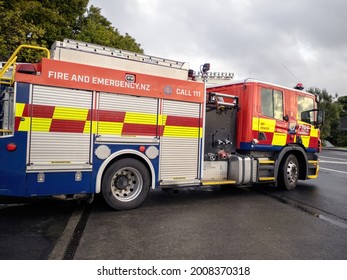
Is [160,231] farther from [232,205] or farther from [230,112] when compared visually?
[230,112]

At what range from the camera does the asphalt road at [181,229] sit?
13.6 ft

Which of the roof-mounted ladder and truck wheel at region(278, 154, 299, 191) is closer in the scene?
the roof-mounted ladder

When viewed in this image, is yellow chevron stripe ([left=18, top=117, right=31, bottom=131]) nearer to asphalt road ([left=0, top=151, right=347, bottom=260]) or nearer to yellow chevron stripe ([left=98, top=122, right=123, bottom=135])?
yellow chevron stripe ([left=98, top=122, right=123, bottom=135])

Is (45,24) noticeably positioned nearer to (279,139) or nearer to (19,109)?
(19,109)

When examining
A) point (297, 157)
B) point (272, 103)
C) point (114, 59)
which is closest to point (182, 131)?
point (114, 59)

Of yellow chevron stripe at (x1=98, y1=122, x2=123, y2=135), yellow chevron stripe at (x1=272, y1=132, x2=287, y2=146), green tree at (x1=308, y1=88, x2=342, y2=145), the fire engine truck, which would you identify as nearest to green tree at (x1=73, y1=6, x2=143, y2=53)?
the fire engine truck

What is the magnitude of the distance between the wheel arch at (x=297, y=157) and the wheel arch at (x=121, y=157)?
361cm

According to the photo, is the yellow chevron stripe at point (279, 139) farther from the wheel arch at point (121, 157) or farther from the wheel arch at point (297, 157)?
the wheel arch at point (121, 157)

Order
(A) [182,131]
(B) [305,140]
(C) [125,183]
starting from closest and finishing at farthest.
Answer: (C) [125,183] → (A) [182,131] → (B) [305,140]

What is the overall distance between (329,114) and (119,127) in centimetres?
4473

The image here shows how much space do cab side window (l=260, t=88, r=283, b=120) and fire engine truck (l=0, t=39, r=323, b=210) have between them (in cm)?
4

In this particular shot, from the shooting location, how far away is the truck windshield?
507 centimetres

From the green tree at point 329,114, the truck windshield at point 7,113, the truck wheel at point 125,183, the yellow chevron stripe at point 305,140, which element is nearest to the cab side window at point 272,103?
the yellow chevron stripe at point 305,140

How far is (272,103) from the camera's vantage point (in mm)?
8141
